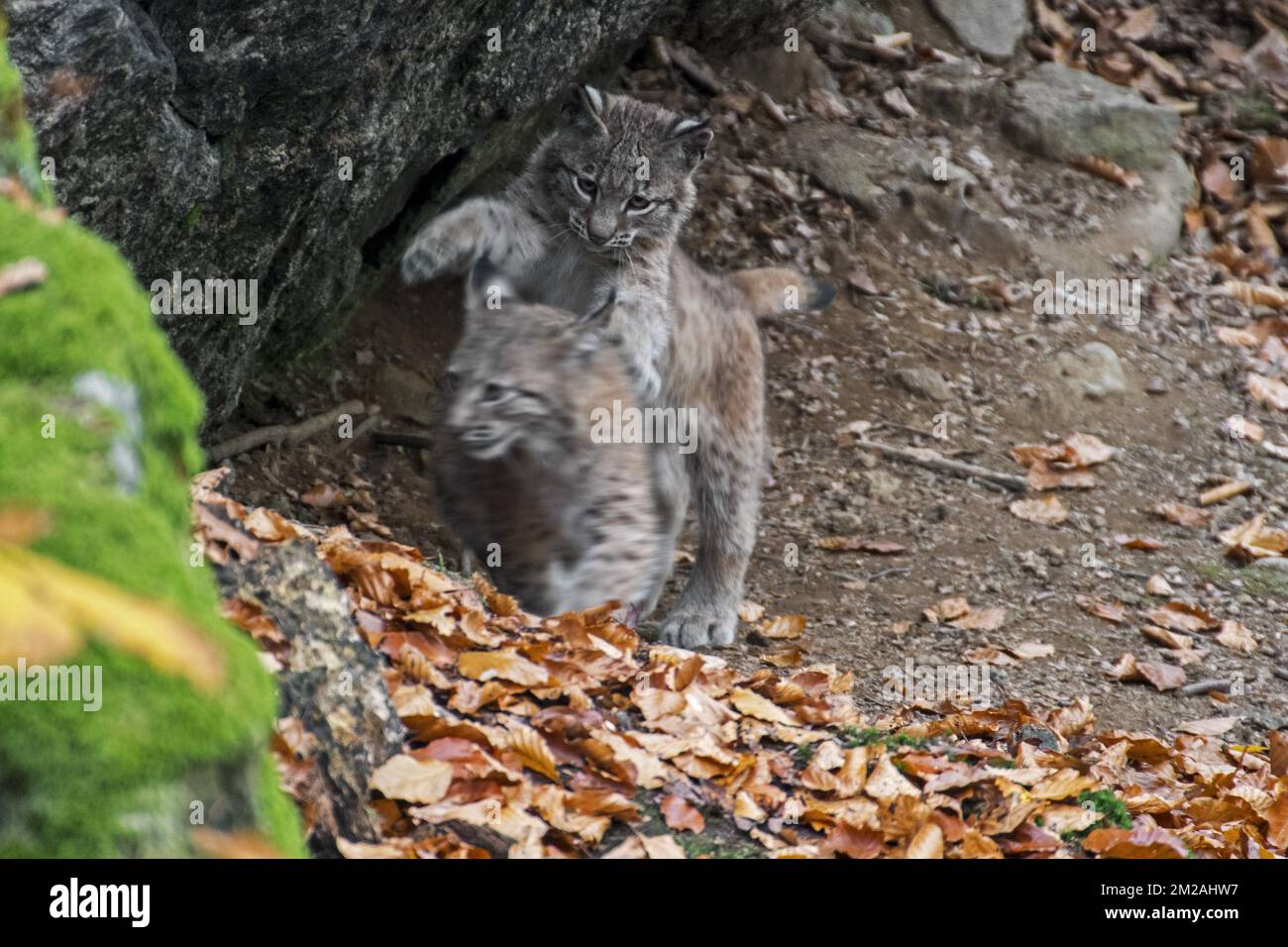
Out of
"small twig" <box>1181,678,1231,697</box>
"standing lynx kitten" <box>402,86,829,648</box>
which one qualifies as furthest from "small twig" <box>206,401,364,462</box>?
"small twig" <box>1181,678,1231,697</box>

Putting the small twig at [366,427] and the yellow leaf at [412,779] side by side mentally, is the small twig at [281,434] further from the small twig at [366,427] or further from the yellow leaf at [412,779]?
the yellow leaf at [412,779]

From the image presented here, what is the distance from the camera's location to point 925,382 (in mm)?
8680

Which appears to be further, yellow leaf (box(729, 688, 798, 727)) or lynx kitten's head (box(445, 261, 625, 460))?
lynx kitten's head (box(445, 261, 625, 460))

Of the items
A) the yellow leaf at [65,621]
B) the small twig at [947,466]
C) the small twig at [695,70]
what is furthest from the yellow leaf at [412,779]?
the small twig at [695,70]

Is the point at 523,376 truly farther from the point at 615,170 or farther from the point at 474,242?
the point at 615,170

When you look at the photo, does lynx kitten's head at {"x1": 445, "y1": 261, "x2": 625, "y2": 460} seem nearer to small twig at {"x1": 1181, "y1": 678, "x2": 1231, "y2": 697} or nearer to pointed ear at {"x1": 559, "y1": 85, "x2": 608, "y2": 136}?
pointed ear at {"x1": 559, "y1": 85, "x2": 608, "y2": 136}

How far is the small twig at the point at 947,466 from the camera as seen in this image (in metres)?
7.94

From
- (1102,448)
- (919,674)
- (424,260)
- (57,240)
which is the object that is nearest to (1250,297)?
(1102,448)

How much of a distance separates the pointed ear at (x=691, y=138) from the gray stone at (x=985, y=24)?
551 cm

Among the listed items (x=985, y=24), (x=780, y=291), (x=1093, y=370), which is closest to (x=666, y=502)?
(x=780, y=291)

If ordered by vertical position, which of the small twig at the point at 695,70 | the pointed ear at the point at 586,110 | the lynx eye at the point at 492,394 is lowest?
the lynx eye at the point at 492,394

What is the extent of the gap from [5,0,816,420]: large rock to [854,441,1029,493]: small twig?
283 cm

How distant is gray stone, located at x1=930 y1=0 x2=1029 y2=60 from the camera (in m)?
11.2
